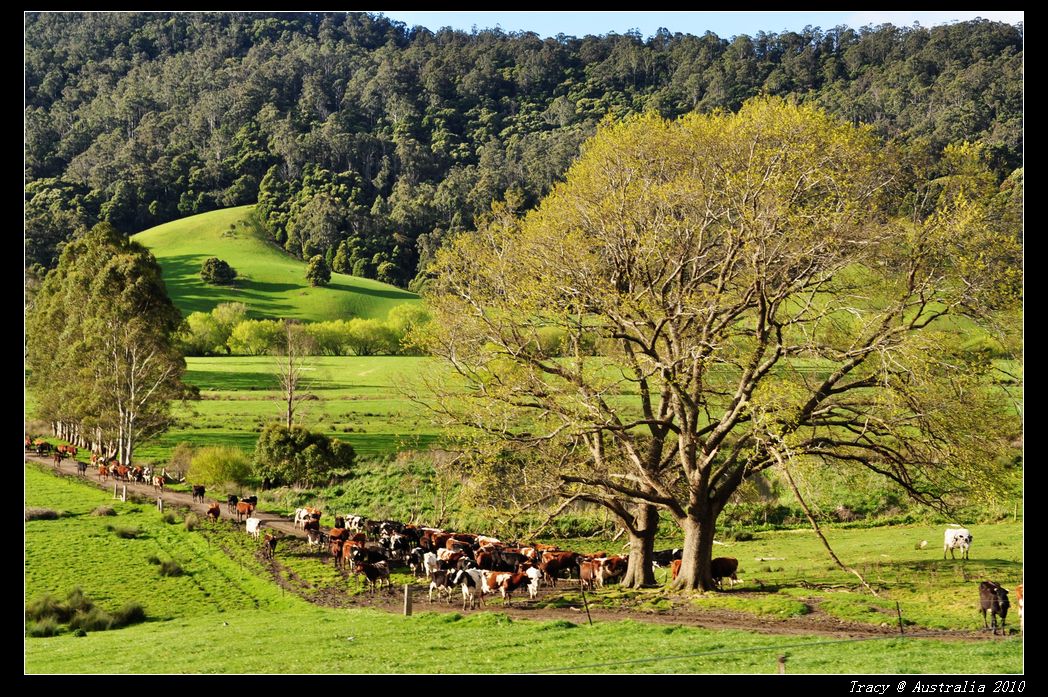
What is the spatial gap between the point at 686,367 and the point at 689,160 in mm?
6759

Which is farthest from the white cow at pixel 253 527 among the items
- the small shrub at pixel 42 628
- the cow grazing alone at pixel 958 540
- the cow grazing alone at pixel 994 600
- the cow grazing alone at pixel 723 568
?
the cow grazing alone at pixel 994 600

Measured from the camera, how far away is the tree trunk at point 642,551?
27719 mm

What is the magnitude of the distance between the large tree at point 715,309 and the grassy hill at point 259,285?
113 meters

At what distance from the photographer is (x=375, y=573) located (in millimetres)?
29375

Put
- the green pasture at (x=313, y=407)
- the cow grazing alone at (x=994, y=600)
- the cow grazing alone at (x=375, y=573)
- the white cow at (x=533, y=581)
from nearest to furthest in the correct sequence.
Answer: the cow grazing alone at (x=994, y=600)
the white cow at (x=533, y=581)
the cow grazing alone at (x=375, y=573)
the green pasture at (x=313, y=407)

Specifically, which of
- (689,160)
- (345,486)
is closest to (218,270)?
(345,486)

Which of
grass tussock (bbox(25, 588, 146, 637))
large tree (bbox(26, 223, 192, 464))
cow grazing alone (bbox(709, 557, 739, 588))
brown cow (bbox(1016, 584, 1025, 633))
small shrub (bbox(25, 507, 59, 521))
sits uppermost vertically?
large tree (bbox(26, 223, 192, 464))

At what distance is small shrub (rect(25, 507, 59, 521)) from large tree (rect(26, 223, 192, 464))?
451 inches

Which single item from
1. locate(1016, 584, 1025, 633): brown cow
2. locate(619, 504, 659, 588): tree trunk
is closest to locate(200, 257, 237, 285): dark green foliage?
locate(619, 504, 659, 588): tree trunk

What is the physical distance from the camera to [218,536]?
37844 millimetres

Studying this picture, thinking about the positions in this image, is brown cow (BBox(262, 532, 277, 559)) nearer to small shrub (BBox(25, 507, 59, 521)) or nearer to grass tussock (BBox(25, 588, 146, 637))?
grass tussock (BBox(25, 588, 146, 637))

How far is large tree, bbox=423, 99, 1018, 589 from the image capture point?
23.4 metres

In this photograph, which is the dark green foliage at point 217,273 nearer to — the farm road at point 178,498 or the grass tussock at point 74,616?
the farm road at point 178,498

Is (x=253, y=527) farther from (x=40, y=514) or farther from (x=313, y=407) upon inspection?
(x=313, y=407)
